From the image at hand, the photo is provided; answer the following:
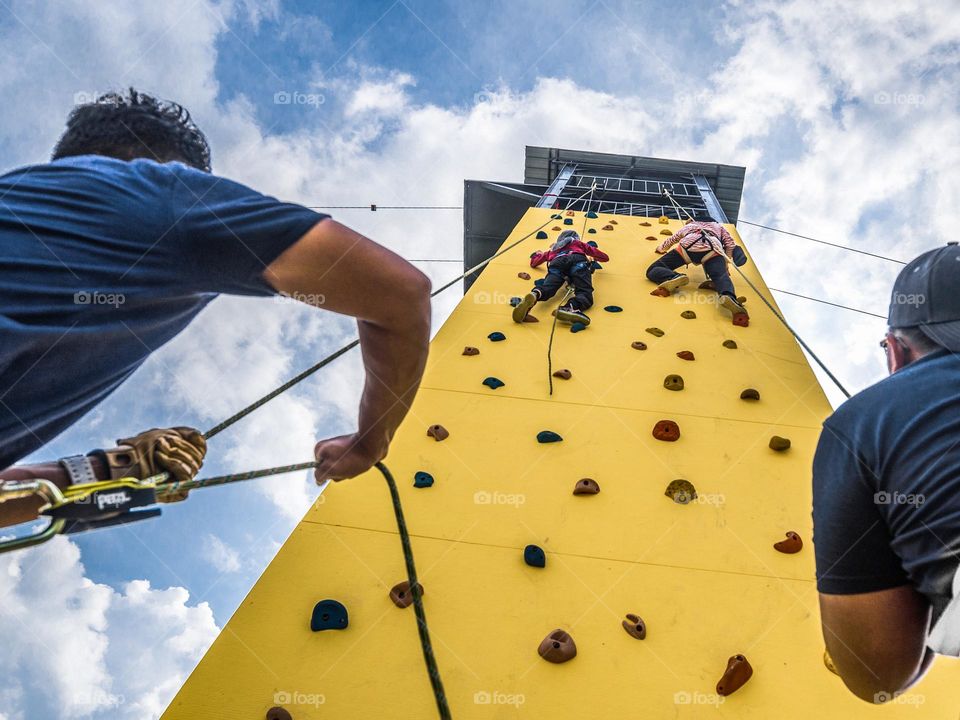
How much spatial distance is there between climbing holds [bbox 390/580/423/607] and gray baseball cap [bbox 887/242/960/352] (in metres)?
1.47

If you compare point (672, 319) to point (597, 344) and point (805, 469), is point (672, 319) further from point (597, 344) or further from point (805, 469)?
point (805, 469)

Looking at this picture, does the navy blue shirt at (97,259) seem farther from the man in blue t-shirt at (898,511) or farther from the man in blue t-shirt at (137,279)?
the man in blue t-shirt at (898,511)

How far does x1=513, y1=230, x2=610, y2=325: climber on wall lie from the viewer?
3885 mm

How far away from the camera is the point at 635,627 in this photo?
71.1 inches

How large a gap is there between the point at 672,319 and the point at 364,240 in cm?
342

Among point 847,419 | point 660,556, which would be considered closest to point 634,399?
point 660,556

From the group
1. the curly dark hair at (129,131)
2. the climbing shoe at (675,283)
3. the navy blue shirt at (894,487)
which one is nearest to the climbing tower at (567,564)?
the navy blue shirt at (894,487)

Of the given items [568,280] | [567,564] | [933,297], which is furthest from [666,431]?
[568,280]

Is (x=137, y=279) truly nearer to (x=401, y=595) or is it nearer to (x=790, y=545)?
(x=401, y=595)

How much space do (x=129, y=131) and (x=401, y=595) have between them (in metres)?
1.45

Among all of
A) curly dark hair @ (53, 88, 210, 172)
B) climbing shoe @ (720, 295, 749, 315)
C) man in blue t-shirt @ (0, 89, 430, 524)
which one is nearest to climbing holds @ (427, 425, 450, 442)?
man in blue t-shirt @ (0, 89, 430, 524)

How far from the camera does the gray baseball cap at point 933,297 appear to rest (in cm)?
110

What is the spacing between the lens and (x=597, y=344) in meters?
3.68

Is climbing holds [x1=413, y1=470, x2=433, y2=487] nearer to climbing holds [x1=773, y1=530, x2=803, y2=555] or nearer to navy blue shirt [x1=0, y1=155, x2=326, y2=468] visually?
climbing holds [x1=773, y1=530, x2=803, y2=555]
